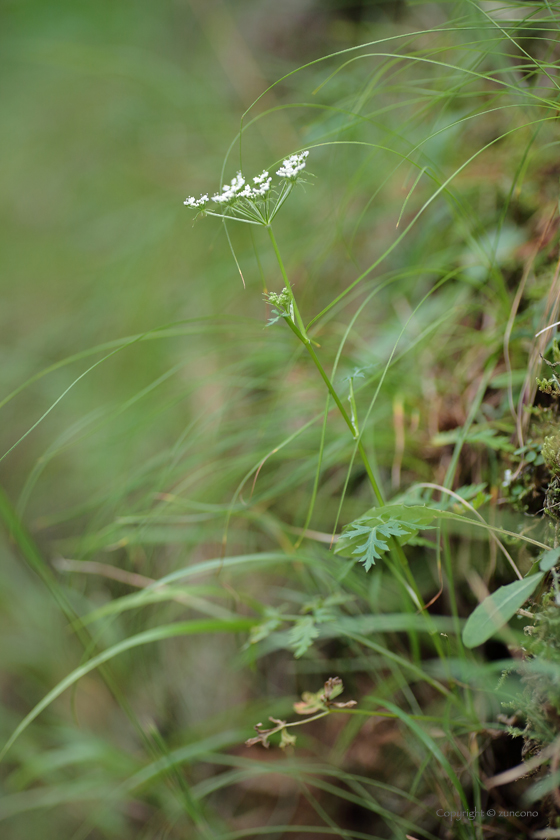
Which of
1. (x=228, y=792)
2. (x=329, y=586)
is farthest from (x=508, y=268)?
(x=228, y=792)

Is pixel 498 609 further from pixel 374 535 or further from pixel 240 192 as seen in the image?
pixel 240 192

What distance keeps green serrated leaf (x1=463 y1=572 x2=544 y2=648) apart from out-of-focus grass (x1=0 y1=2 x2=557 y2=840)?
0.04 meters

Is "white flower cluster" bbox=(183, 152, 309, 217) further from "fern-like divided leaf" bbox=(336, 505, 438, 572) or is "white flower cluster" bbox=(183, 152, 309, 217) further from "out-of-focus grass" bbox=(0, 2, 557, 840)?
"fern-like divided leaf" bbox=(336, 505, 438, 572)

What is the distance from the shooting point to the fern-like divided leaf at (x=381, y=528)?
0.55 m

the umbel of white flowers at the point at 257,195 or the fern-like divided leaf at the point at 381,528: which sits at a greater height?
the umbel of white flowers at the point at 257,195

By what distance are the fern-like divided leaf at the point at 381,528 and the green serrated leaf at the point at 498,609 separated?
0.37 ft

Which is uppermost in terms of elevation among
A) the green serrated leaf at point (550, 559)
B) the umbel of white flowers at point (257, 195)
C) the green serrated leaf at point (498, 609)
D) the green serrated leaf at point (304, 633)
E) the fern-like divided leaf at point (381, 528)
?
the umbel of white flowers at point (257, 195)

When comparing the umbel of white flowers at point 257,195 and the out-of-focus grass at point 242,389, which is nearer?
the umbel of white flowers at point 257,195

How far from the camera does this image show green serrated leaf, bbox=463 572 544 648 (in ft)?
1.85

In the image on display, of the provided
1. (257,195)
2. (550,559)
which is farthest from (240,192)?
(550,559)

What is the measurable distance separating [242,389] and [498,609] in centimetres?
72

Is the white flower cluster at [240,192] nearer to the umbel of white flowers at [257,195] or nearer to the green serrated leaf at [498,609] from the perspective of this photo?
the umbel of white flowers at [257,195]

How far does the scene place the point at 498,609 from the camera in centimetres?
57

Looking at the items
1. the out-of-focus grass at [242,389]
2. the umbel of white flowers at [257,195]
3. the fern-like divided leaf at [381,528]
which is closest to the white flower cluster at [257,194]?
the umbel of white flowers at [257,195]
